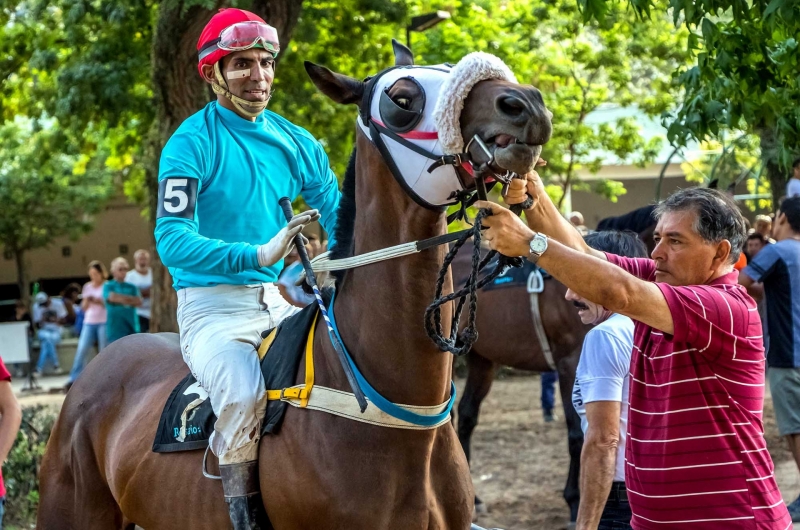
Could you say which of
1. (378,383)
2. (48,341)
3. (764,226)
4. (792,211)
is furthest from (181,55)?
(48,341)

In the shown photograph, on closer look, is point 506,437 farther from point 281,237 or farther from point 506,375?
point 281,237

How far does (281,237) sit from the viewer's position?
2984 mm

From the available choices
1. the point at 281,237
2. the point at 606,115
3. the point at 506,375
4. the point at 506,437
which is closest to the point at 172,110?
the point at 506,437

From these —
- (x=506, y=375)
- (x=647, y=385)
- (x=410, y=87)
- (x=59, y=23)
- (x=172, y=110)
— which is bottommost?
(x=506, y=375)

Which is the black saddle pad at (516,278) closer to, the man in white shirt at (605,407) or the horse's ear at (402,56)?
the man in white shirt at (605,407)

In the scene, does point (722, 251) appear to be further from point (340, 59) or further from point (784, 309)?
point (340, 59)

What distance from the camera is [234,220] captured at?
356cm

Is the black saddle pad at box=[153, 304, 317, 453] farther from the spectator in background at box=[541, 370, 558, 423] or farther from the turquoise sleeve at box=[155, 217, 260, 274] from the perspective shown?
the spectator in background at box=[541, 370, 558, 423]

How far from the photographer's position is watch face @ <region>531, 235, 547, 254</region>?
2648 millimetres

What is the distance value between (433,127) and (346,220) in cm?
60

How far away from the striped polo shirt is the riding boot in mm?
1292

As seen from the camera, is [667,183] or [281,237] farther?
[667,183]

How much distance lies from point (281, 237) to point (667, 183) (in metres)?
26.6

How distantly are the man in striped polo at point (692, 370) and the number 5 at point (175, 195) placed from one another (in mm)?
1203
